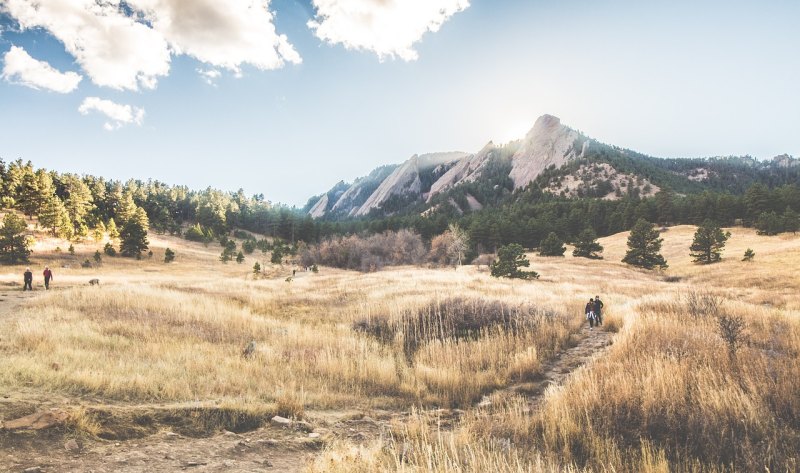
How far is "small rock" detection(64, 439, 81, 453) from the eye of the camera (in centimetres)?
438

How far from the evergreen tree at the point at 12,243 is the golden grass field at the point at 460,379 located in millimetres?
47660

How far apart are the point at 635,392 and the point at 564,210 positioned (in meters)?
110

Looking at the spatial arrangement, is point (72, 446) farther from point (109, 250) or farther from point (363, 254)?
point (363, 254)

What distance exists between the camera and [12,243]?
161 feet

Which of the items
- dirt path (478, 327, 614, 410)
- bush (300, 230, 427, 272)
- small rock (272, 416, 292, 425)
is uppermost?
small rock (272, 416, 292, 425)

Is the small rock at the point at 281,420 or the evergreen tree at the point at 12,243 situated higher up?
the evergreen tree at the point at 12,243

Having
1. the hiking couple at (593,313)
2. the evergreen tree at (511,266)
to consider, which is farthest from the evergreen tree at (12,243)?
the hiking couple at (593,313)

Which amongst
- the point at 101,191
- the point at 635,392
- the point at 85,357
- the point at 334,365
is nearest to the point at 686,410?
the point at 635,392

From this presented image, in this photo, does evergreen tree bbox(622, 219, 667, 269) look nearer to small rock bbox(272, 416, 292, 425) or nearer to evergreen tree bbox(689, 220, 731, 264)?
evergreen tree bbox(689, 220, 731, 264)

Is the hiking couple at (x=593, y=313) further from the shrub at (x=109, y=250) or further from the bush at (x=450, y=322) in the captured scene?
the shrub at (x=109, y=250)

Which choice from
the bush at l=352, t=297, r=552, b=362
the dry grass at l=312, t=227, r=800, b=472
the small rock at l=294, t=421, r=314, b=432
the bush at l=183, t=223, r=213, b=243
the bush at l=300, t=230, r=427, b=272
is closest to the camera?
the dry grass at l=312, t=227, r=800, b=472

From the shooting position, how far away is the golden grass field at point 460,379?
4.17 meters

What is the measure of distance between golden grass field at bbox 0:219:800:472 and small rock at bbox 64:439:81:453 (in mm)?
393

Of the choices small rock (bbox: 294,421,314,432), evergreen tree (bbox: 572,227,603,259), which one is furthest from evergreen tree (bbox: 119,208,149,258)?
evergreen tree (bbox: 572,227,603,259)
